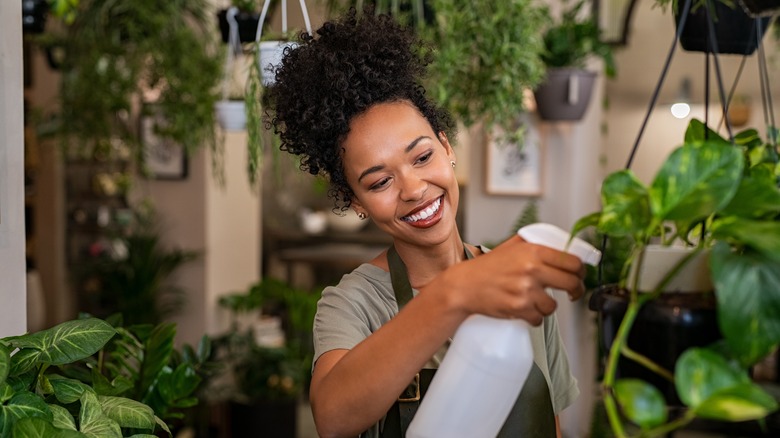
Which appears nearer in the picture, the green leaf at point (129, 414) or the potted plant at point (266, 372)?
the green leaf at point (129, 414)

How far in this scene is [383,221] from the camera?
51.4 inches

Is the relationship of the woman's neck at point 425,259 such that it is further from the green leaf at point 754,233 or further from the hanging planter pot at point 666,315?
the green leaf at point 754,233

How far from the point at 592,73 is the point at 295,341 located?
2.26 meters

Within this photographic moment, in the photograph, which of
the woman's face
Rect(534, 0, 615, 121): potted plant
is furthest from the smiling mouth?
Rect(534, 0, 615, 121): potted plant

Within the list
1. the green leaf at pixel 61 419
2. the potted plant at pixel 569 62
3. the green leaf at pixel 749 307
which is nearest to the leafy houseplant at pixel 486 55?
the potted plant at pixel 569 62

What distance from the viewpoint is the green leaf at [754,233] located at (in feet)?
2.32

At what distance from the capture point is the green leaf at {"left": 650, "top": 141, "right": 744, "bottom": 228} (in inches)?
28.8

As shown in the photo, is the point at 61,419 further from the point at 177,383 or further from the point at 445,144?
the point at 445,144

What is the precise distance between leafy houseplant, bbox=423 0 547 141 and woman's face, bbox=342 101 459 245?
1.45m

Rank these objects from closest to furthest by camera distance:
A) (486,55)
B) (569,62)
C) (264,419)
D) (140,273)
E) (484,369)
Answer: (484,369) < (486,55) < (569,62) < (264,419) < (140,273)

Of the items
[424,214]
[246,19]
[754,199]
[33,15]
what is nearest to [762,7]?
[754,199]

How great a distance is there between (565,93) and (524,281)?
3114 mm

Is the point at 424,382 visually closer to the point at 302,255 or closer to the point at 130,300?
the point at 130,300

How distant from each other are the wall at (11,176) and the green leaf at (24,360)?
13.2 inches
